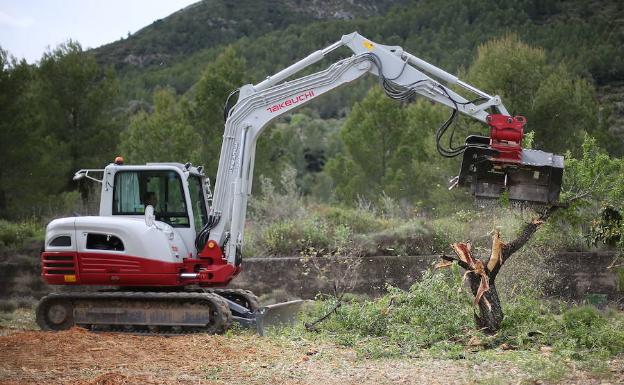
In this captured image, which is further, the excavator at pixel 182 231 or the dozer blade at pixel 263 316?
the excavator at pixel 182 231

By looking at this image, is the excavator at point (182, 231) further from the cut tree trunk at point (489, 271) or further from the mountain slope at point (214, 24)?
the mountain slope at point (214, 24)

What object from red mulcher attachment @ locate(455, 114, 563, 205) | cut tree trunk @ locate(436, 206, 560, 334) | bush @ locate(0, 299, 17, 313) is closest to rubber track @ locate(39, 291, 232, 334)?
cut tree trunk @ locate(436, 206, 560, 334)

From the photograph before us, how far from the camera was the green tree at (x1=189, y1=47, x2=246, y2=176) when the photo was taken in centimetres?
2430

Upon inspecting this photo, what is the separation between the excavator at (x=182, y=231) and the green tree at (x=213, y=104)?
12248 millimetres

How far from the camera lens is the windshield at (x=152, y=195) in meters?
12.0

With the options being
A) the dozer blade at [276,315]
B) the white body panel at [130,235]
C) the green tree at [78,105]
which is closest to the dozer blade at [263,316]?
the dozer blade at [276,315]

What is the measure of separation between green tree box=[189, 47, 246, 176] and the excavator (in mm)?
12248

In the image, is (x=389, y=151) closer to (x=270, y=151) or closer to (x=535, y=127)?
(x=270, y=151)

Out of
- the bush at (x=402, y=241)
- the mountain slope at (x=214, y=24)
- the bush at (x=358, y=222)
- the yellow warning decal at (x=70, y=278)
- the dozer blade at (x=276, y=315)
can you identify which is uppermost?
the mountain slope at (x=214, y=24)

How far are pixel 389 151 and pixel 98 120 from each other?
999 centimetres

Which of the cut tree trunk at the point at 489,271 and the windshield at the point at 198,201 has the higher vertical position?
the windshield at the point at 198,201

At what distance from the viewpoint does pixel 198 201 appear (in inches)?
485

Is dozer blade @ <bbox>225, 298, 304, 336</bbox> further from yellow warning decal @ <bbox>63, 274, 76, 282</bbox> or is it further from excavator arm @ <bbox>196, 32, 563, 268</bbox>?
yellow warning decal @ <bbox>63, 274, 76, 282</bbox>

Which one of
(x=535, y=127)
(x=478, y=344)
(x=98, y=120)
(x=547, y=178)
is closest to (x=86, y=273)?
(x=478, y=344)
